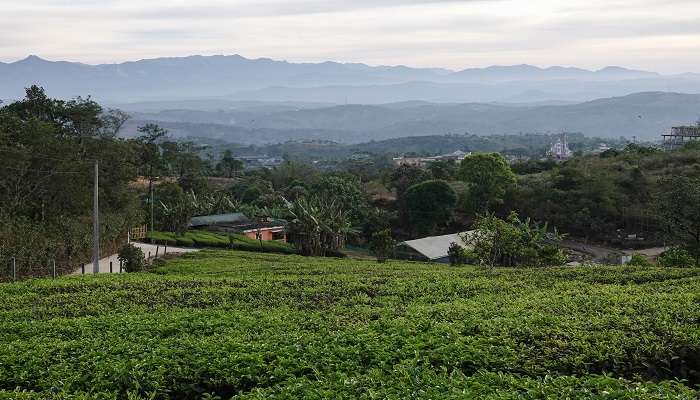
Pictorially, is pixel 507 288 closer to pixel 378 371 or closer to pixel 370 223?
pixel 378 371

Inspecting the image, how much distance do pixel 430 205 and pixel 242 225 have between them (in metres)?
12.8

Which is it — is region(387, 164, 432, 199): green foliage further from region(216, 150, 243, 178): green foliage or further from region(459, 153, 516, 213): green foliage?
region(216, 150, 243, 178): green foliage

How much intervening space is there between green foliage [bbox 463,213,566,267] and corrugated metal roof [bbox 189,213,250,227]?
2024cm

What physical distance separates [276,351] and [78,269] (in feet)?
65.8

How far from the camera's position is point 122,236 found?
31.0 m

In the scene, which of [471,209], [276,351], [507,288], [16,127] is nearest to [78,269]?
[16,127]

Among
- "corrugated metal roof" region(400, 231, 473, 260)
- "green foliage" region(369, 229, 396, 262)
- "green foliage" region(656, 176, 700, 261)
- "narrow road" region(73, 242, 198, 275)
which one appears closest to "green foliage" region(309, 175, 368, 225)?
"corrugated metal roof" region(400, 231, 473, 260)

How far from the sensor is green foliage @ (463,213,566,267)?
68.1 feet

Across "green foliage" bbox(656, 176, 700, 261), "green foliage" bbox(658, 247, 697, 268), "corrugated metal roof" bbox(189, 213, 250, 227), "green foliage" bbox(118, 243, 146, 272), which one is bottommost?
"corrugated metal roof" bbox(189, 213, 250, 227)

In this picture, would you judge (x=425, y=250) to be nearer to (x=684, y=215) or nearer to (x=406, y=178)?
(x=684, y=215)

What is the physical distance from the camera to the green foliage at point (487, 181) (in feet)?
152

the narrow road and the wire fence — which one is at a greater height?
the wire fence

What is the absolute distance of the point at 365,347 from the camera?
707 cm

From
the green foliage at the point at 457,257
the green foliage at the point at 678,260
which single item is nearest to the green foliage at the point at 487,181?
the green foliage at the point at 457,257
